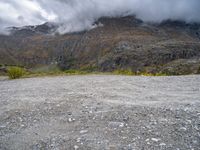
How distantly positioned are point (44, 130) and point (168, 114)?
4184 mm

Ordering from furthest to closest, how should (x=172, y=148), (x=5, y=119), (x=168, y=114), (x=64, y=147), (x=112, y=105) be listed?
(x=112, y=105), (x=5, y=119), (x=168, y=114), (x=64, y=147), (x=172, y=148)

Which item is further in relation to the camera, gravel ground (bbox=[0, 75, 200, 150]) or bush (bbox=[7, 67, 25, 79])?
bush (bbox=[7, 67, 25, 79])

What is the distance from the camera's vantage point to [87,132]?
6.73 meters

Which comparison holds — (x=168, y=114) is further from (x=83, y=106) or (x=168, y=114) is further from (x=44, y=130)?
(x=44, y=130)

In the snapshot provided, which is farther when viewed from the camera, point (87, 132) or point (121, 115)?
point (121, 115)

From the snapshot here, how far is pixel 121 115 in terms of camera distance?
7.80 m

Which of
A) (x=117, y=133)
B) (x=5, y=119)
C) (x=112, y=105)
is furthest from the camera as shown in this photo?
(x=112, y=105)

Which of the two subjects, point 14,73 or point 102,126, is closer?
point 102,126

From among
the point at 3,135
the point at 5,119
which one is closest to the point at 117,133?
the point at 3,135

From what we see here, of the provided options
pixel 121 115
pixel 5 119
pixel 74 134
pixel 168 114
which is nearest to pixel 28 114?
pixel 5 119

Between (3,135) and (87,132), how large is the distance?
2679mm

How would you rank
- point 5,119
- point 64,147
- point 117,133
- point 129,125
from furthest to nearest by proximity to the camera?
point 5,119 → point 129,125 → point 117,133 → point 64,147

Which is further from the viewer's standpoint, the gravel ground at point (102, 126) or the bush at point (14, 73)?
the bush at point (14, 73)

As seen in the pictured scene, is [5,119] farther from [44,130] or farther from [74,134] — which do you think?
[74,134]
